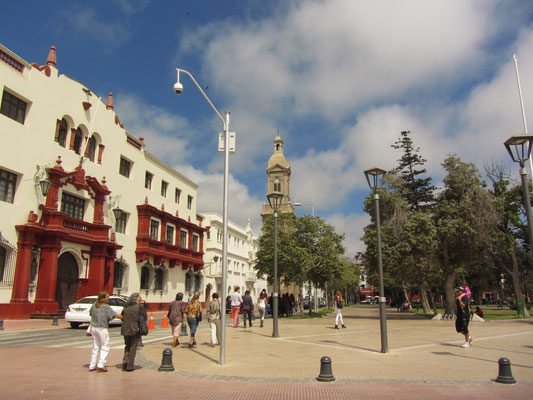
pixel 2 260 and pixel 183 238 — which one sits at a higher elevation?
pixel 183 238

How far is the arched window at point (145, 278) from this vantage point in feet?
112

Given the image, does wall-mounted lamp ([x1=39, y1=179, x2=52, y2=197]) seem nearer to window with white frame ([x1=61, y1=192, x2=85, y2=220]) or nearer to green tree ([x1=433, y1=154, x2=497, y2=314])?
window with white frame ([x1=61, y1=192, x2=85, y2=220])

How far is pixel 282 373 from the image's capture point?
8.66 m

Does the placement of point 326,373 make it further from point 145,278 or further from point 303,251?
point 145,278

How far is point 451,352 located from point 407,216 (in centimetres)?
1712

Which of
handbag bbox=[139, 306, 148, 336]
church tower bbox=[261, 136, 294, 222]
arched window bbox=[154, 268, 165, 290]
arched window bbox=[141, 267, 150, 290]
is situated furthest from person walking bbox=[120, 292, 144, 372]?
church tower bbox=[261, 136, 294, 222]

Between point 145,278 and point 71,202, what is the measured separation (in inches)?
416

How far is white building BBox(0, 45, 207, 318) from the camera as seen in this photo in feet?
71.8

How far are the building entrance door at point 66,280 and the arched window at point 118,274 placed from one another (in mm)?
4113

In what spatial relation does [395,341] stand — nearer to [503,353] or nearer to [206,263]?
[503,353]

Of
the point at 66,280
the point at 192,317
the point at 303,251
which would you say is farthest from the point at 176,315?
the point at 303,251

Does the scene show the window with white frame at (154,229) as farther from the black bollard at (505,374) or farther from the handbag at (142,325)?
the black bollard at (505,374)

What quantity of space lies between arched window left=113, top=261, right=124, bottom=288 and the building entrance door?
13.5 ft

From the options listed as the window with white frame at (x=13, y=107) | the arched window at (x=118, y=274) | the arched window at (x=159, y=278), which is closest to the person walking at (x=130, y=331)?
the window with white frame at (x=13, y=107)
